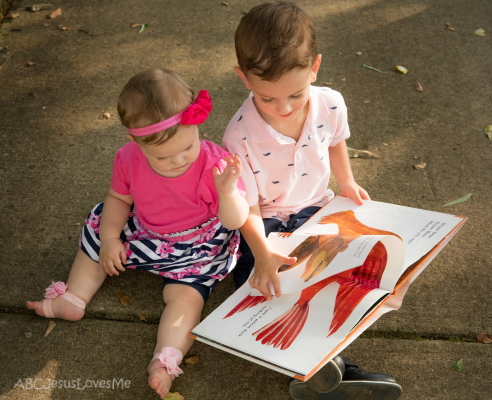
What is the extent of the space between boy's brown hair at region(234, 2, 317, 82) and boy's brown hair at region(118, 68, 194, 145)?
0.29m

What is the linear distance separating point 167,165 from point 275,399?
0.94 meters

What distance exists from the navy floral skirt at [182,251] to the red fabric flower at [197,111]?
52cm

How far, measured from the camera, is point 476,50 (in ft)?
12.0

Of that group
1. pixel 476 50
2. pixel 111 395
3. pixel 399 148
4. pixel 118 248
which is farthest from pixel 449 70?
pixel 111 395

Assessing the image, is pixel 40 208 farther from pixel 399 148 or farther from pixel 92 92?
pixel 399 148

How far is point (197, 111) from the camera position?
6.10ft

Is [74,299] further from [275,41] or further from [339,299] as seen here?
[275,41]

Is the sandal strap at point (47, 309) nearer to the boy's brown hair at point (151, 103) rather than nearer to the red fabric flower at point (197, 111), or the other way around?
the boy's brown hair at point (151, 103)


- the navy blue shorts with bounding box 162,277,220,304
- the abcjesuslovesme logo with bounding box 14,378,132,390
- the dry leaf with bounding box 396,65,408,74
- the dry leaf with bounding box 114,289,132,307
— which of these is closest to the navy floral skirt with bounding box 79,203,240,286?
the navy blue shorts with bounding box 162,277,220,304

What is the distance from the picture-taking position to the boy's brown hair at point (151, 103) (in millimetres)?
1856

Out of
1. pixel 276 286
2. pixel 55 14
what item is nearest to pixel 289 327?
pixel 276 286

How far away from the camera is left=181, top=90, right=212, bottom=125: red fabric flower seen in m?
1.85

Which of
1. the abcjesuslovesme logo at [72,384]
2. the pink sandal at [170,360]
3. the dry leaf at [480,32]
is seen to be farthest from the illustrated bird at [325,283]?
the dry leaf at [480,32]

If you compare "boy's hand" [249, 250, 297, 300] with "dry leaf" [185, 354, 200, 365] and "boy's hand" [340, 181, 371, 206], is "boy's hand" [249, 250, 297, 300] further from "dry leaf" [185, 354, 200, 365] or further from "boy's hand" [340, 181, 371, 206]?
"boy's hand" [340, 181, 371, 206]
